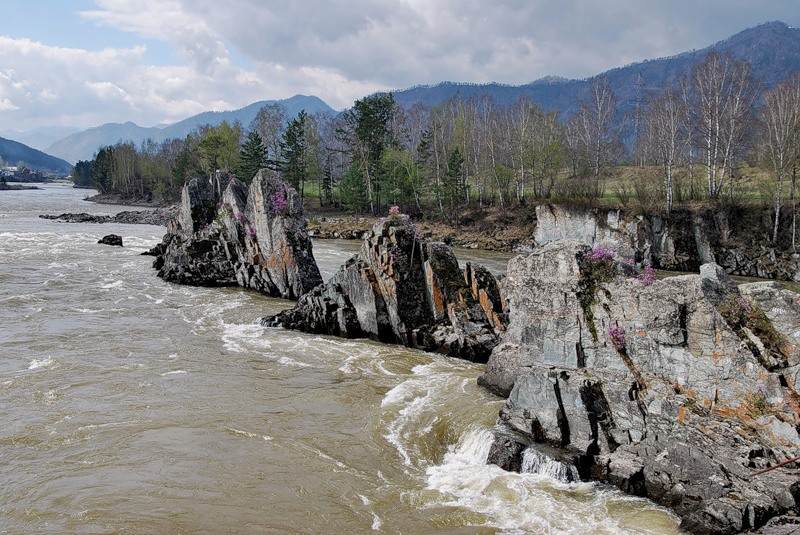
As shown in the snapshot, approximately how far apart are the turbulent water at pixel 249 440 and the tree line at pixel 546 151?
36.5 metres

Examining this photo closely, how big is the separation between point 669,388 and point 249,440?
409 inches

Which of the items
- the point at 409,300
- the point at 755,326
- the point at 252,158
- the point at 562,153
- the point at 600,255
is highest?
the point at 562,153

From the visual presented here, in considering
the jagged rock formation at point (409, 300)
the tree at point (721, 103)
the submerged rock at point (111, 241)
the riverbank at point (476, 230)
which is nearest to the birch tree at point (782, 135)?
the tree at point (721, 103)

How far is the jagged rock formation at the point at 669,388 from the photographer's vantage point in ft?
35.4

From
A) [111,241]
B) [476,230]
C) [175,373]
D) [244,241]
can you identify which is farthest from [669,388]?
[111,241]

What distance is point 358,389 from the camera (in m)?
17.8

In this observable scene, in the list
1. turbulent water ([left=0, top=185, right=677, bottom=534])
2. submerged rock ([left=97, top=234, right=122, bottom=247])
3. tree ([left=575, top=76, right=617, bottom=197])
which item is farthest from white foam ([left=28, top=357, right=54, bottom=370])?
tree ([left=575, top=76, right=617, bottom=197])

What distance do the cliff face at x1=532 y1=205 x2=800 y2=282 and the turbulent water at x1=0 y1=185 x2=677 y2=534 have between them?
2690 centimetres

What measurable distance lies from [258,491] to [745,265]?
41596 millimetres

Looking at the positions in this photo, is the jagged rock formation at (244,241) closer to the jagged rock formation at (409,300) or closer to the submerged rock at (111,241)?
the jagged rock formation at (409,300)

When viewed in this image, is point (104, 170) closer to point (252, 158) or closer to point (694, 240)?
point (252, 158)

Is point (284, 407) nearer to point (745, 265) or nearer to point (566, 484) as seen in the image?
point (566, 484)

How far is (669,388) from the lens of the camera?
12.5m

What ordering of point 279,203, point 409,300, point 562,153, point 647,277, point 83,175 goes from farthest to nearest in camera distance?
point 83,175 < point 562,153 < point 279,203 < point 409,300 < point 647,277
